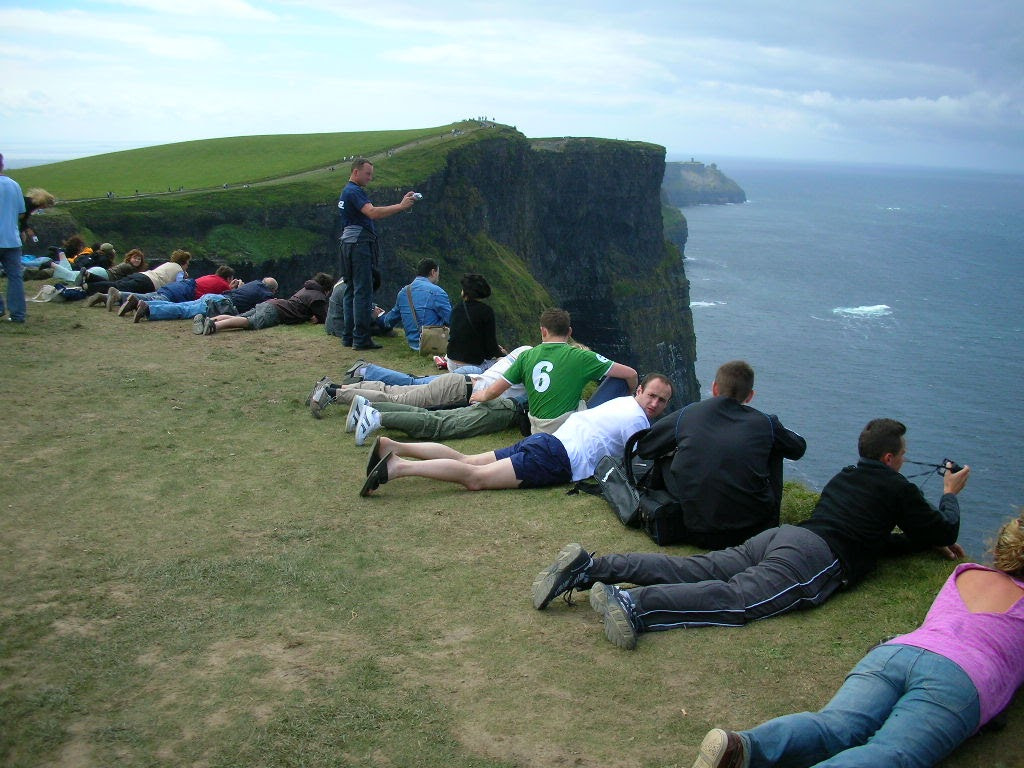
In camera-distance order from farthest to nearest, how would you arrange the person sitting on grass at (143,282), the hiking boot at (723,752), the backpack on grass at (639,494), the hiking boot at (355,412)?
1. the person sitting on grass at (143,282)
2. the hiking boot at (355,412)
3. the backpack on grass at (639,494)
4. the hiking boot at (723,752)

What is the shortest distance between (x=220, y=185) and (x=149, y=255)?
16578mm

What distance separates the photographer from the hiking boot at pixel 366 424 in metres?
12.0

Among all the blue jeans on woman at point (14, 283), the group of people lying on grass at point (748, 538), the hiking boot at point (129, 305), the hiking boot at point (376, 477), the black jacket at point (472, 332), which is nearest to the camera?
the group of people lying on grass at point (748, 538)

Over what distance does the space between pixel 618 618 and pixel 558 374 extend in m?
5.17

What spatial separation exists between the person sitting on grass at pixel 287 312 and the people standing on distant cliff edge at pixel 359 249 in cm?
184

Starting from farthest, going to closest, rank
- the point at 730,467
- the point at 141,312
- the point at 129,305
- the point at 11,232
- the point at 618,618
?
the point at 129,305 < the point at 141,312 < the point at 11,232 < the point at 730,467 < the point at 618,618

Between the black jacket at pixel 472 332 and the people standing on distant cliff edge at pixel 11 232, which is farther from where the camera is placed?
the people standing on distant cliff edge at pixel 11 232

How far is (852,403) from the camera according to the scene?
276 ft

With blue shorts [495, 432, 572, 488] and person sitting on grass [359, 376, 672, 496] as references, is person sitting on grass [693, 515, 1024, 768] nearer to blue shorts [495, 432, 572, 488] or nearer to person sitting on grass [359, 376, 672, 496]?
person sitting on grass [359, 376, 672, 496]

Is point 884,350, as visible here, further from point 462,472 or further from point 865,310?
point 462,472

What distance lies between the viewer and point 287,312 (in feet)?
65.1

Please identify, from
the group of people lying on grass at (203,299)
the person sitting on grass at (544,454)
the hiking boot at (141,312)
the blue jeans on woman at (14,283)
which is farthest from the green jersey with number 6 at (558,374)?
the blue jeans on woman at (14,283)

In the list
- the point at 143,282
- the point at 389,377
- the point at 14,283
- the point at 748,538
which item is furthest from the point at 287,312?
the point at 748,538

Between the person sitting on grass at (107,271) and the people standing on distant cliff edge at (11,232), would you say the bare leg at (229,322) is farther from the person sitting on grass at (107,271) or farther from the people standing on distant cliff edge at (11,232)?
the person sitting on grass at (107,271)
